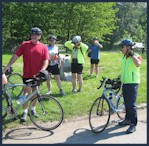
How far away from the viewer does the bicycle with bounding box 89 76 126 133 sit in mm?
6664

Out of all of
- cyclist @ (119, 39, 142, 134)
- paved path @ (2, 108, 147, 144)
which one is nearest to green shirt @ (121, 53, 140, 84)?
cyclist @ (119, 39, 142, 134)

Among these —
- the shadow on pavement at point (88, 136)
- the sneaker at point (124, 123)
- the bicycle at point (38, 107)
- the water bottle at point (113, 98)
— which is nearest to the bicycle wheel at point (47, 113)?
the bicycle at point (38, 107)

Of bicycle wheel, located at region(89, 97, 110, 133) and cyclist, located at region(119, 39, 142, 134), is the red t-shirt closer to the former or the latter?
bicycle wheel, located at region(89, 97, 110, 133)

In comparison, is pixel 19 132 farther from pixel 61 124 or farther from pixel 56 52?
pixel 56 52

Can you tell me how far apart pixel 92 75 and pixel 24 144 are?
8.09 m

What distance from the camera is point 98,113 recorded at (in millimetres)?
6949

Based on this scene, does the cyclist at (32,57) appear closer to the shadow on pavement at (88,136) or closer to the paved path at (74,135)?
the paved path at (74,135)

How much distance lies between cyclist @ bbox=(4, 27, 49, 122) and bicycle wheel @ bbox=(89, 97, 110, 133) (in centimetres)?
124

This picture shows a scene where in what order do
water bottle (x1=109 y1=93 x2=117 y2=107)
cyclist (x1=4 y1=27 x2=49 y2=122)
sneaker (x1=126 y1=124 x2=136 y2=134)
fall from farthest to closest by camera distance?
cyclist (x1=4 y1=27 x2=49 y2=122)
water bottle (x1=109 y1=93 x2=117 y2=107)
sneaker (x1=126 y1=124 x2=136 y2=134)

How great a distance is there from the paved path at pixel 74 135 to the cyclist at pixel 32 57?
0.62 meters

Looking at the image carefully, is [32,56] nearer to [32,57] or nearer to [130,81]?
[32,57]

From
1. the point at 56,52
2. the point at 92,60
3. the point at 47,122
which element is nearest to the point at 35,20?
the point at 92,60

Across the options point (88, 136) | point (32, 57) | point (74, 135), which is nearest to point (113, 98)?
point (88, 136)

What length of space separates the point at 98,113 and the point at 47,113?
1151mm
